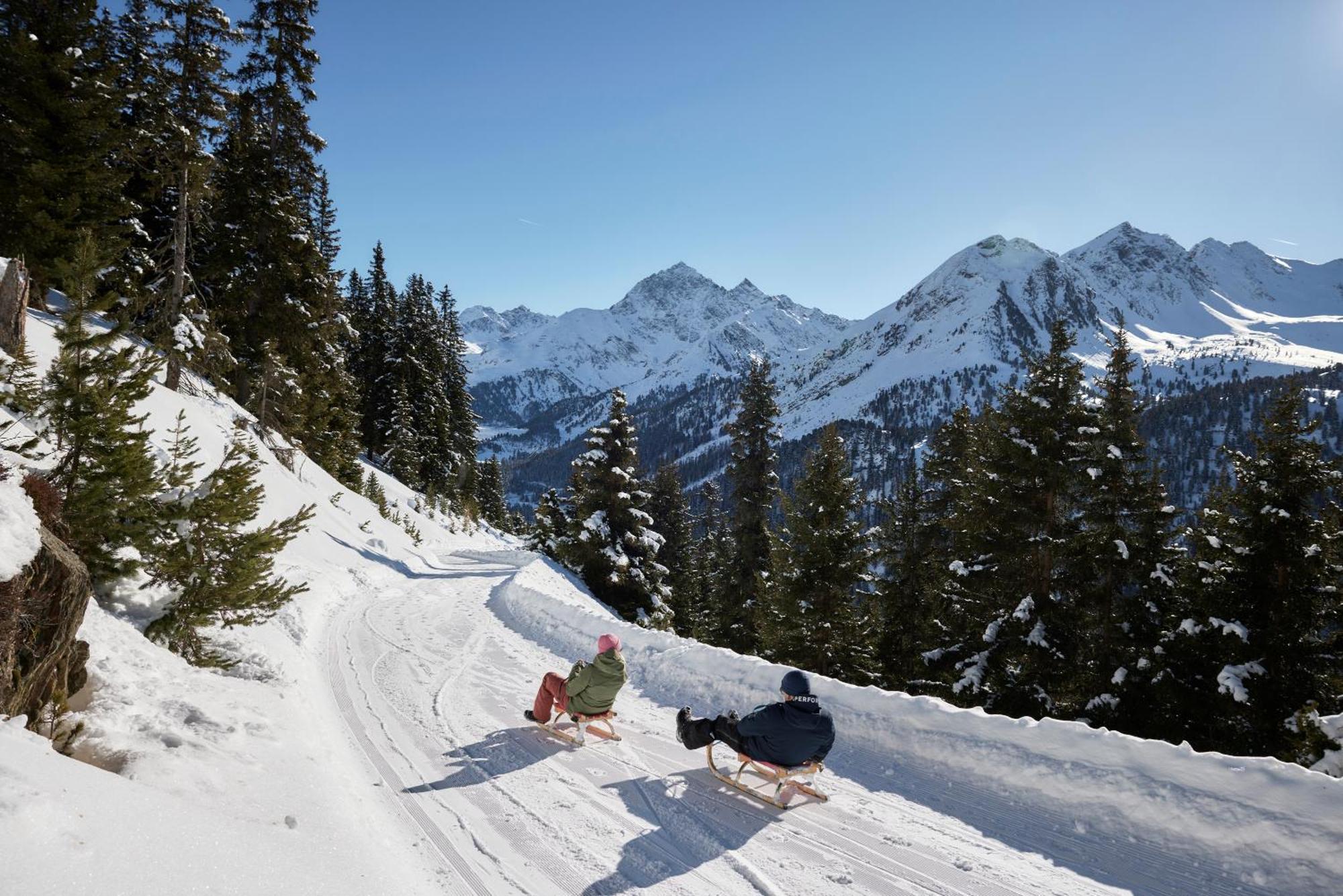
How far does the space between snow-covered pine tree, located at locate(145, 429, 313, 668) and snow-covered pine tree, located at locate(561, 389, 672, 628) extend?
648 inches

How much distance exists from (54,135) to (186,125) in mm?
2997

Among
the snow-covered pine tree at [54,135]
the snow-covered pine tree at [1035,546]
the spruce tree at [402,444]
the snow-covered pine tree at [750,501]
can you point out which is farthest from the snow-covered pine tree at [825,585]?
the spruce tree at [402,444]

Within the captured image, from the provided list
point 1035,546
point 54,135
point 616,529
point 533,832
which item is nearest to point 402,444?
point 616,529

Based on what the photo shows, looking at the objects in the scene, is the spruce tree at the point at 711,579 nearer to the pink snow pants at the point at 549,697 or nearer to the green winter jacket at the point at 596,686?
the pink snow pants at the point at 549,697

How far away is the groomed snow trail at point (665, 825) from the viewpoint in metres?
5.13

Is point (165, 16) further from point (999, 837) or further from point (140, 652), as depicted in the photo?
point (999, 837)

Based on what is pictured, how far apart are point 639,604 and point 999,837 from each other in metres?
19.3

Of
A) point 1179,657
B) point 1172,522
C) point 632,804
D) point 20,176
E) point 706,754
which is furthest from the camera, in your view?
point 20,176

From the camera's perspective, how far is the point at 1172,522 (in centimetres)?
1442

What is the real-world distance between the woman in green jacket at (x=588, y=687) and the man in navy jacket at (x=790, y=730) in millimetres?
1804

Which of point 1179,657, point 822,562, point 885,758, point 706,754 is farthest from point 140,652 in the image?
point 1179,657

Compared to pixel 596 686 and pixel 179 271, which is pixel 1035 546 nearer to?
pixel 596 686

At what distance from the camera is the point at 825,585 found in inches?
686

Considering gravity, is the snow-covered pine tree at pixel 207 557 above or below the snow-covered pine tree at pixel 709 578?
above
